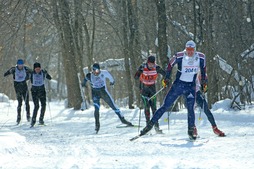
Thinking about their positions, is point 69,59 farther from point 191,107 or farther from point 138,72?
point 191,107

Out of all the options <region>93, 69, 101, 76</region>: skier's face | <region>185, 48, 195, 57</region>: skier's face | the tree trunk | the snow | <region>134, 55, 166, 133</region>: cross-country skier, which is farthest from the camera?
the tree trunk

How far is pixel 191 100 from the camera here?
31.4ft

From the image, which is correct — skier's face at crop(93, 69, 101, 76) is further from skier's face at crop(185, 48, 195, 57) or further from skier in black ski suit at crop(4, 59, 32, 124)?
skier's face at crop(185, 48, 195, 57)

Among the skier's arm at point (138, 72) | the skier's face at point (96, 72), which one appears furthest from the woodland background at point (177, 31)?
the skier's arm at point (138, 72)

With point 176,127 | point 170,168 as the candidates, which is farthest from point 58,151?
point 176,127

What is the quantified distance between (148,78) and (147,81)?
81 millimetres

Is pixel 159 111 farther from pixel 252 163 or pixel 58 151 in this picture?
pixel 252 163

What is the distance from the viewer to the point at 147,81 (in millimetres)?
11617

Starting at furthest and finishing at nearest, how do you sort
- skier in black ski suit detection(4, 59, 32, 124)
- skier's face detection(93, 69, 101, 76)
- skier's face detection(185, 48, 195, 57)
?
1. skier in black ski suit detection(4, 59, 32, 124)
2. skier's face detection(93, 69, 101, 76)
3. skier's face detection(185, 48, 195, 57)

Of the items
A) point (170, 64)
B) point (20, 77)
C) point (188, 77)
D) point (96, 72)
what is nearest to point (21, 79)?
point (20, 77)

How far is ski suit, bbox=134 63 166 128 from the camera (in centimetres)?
1143

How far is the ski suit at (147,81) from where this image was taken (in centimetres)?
1143

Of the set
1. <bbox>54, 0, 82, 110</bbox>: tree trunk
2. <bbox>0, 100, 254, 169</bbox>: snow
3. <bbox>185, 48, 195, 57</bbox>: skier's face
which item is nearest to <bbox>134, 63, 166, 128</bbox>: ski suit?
<bbox>0, 100, 254, 169</bbox>: snow

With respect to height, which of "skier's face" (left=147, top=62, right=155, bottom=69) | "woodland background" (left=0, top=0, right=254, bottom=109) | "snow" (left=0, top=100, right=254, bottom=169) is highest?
"woodland background" (left=0, top=0, right=254, bottom=109)
